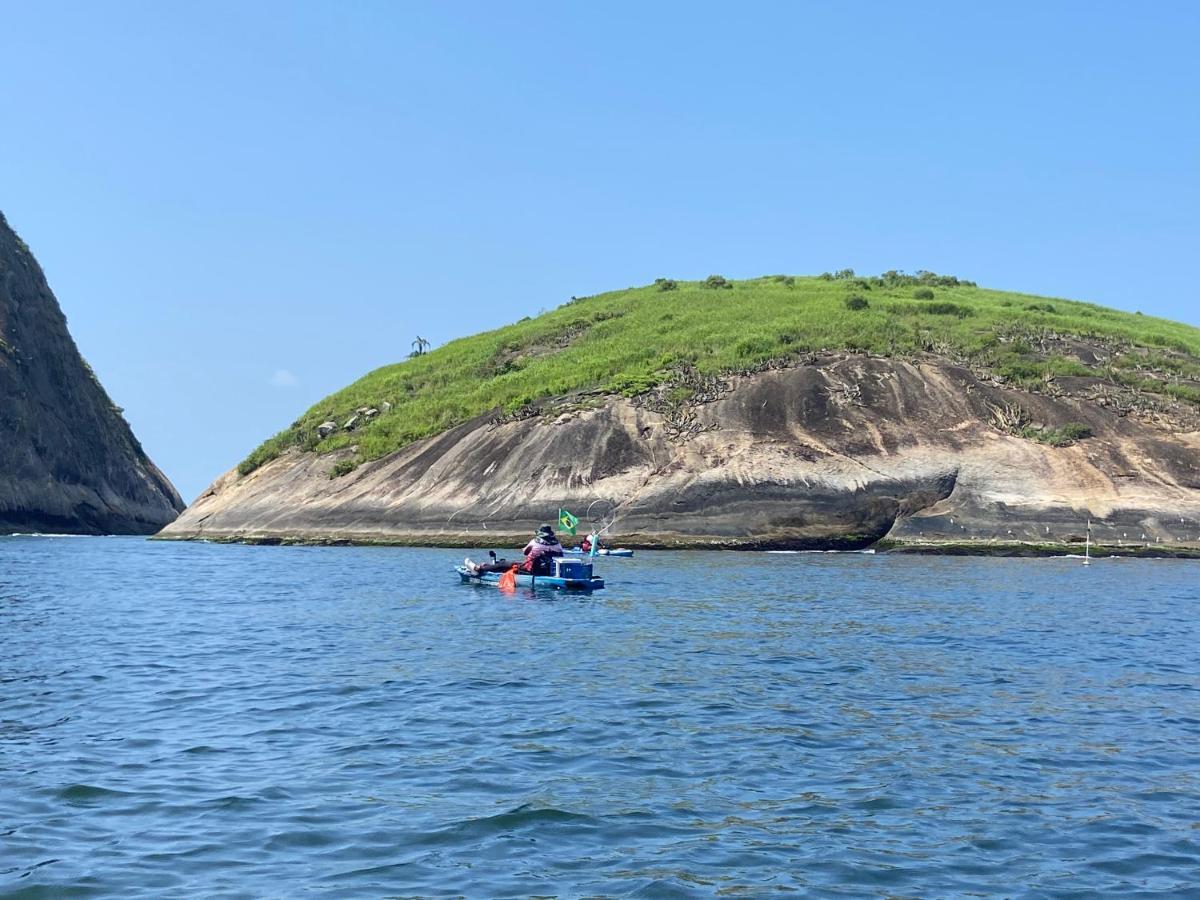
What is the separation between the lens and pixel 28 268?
358ft

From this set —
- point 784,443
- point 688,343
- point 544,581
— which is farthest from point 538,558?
point 688,343

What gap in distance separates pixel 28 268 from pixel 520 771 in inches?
4267

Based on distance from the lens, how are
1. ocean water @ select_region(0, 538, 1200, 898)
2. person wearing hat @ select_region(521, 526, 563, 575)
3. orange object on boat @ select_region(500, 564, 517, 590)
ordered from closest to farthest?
ocean water @ select_region(0, 538, 1200, 898), orange object on boat @ select_region(500, 564, 517, 590), person wearing hat @ select_region(521, 526, 563, 575)

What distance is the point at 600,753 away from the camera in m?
16.4

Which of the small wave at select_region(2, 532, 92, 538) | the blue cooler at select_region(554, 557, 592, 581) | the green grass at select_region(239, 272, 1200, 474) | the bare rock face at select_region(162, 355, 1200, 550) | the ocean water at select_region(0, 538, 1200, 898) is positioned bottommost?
the ocean water at select_region(0, 538, 1200, 898)

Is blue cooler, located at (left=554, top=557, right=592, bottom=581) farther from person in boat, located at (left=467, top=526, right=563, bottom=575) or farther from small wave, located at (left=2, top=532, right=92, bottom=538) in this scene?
small wave, located at (left=2, top=532, right=92, bottom=538)

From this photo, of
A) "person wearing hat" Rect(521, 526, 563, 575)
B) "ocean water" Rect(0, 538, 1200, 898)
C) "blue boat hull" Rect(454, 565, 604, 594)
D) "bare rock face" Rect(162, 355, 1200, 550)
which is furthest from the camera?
"bare rock face" Rect(162, 355, 1200, 550)

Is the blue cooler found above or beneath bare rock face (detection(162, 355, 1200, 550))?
beneath

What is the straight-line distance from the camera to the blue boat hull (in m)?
40.2

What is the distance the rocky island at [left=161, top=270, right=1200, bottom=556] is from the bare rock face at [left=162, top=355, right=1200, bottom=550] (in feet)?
0.45

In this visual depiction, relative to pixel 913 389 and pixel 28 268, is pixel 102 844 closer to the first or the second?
pixel 913 389

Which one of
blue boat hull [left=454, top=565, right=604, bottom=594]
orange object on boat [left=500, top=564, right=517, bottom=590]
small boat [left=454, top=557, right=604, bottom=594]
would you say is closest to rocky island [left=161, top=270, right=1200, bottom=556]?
blue boat hull [left=454, top=565, right=604, bottom=594]

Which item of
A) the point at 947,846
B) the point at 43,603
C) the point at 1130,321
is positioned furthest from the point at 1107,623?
the point at 1130,321

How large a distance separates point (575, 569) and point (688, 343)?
1959 inches
